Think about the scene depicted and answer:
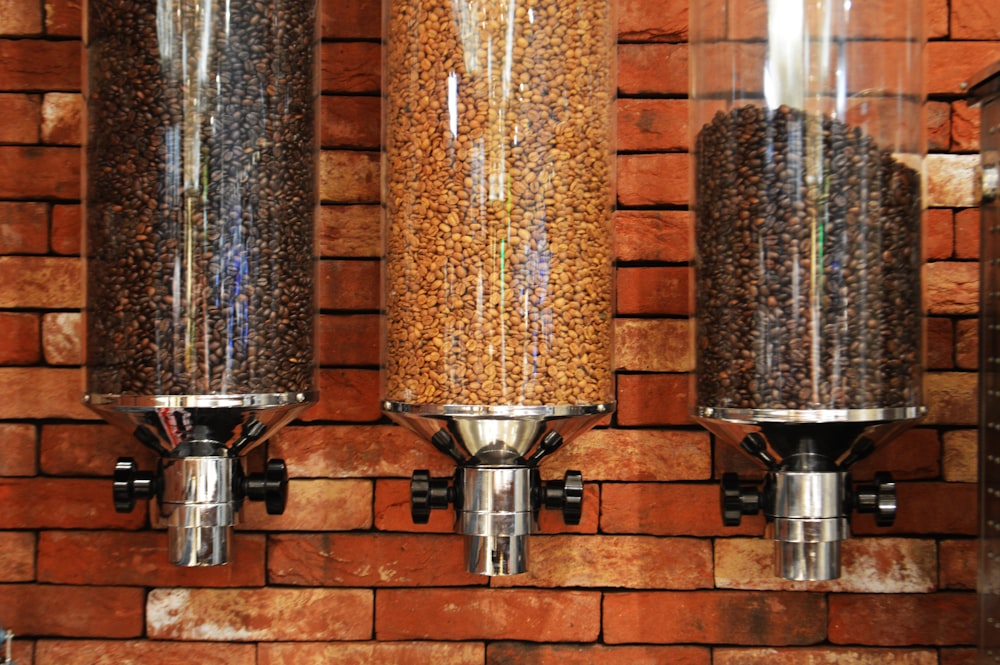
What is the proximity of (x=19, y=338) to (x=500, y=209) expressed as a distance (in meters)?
0.64

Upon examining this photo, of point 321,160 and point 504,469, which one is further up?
point 321,160

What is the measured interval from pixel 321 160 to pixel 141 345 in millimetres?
338

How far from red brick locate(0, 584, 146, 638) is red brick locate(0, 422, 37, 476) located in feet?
0.53

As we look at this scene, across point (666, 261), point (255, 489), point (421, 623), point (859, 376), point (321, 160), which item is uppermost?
point (321, 160)

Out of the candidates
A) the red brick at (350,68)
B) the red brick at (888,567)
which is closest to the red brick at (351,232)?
the red brick at (350,68)

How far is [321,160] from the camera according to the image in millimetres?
979

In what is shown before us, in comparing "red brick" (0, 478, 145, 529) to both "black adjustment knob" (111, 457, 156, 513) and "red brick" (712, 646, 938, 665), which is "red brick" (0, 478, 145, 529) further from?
"red brick" (712, 646, 938, 665)

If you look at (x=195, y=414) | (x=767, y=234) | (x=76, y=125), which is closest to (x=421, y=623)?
(x=195, y=414)

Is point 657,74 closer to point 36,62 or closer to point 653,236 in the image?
point 653,236

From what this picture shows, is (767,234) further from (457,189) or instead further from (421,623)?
(421,623)

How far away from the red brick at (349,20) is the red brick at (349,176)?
0.48 ft

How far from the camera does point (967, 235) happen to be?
962 mm

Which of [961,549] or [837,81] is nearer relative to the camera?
[837,81]

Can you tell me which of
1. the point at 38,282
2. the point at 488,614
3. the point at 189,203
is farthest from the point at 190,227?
the point at 488,614
